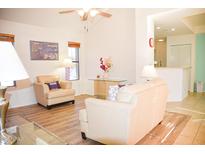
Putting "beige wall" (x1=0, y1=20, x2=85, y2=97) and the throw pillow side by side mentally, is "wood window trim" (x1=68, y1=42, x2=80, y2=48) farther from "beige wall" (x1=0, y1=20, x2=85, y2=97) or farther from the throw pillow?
the throw pillow

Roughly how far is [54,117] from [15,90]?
1.71m

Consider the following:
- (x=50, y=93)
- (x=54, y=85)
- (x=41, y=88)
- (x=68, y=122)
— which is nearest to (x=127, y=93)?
(x=68, y=122)

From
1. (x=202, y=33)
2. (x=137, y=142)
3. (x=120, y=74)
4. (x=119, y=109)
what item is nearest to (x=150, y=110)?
(x=137, y=142)

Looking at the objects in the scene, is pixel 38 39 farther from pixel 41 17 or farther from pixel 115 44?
pixel 115 44

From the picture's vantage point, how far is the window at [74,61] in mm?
5985

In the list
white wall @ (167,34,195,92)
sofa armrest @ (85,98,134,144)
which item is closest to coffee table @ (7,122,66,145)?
sofa armrest @ (85,98,134,144)

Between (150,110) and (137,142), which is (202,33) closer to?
(150,110)

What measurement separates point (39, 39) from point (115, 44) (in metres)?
2.48

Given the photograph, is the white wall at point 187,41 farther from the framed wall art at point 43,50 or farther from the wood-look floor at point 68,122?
the framed wall art at point 43,50

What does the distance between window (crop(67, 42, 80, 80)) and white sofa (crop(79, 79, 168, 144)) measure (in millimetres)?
3765

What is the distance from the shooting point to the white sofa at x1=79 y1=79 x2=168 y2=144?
200 cm

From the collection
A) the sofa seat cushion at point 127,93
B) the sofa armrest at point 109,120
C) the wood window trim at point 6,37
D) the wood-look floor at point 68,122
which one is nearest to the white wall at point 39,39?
the wood window trim at point 6,37

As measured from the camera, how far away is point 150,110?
2471mm

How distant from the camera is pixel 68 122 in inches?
131
